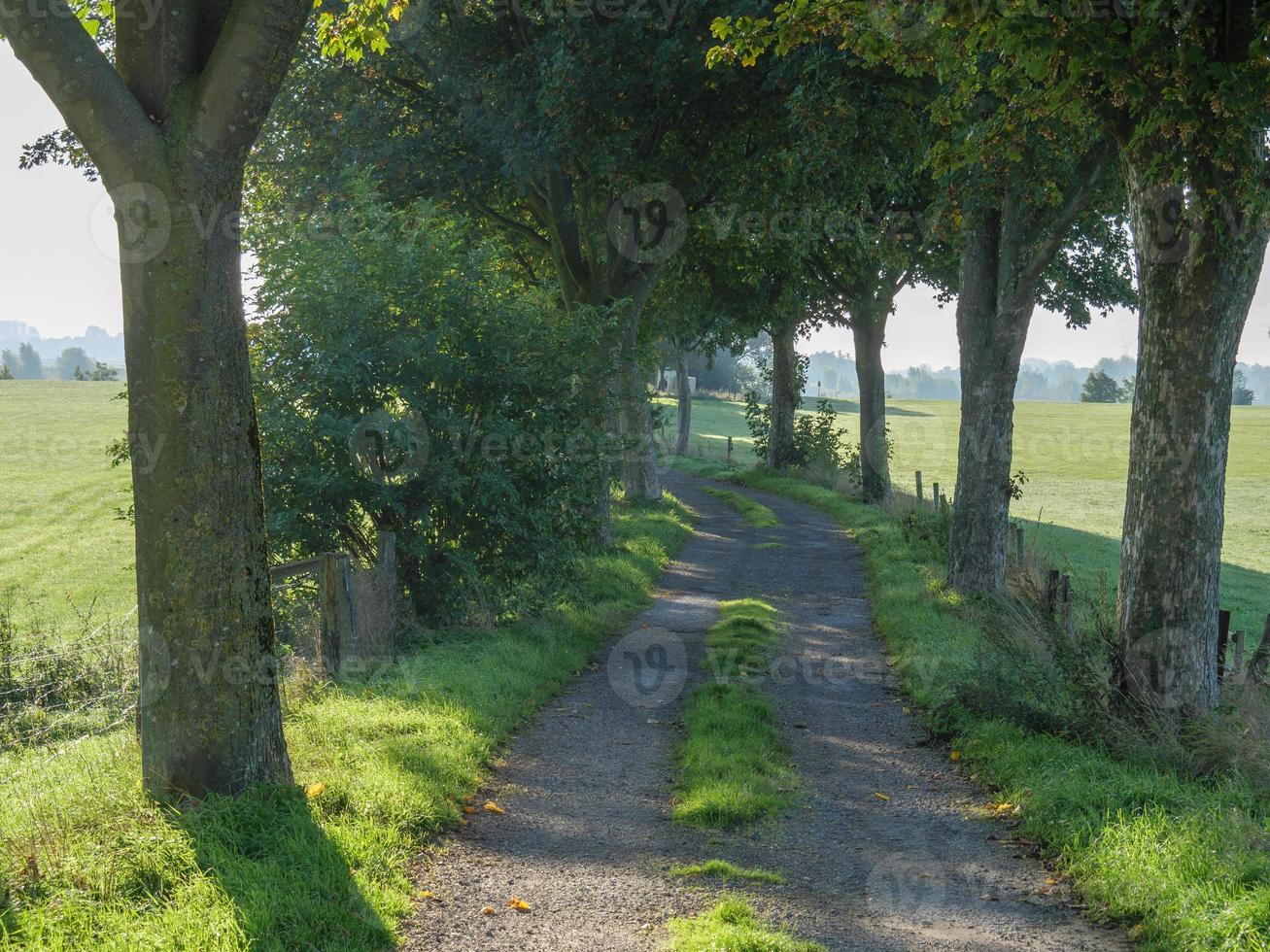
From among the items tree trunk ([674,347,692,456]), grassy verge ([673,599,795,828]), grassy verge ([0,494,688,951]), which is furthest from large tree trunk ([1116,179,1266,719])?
tree trunk ([674,347,692,456])

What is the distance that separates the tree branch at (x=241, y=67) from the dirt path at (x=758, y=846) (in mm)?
4364

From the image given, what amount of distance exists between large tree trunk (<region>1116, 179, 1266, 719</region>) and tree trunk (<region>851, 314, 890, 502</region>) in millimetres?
22085

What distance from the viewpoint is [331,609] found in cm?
971

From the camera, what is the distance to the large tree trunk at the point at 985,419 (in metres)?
15.4

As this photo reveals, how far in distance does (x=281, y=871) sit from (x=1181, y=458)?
6.84 m

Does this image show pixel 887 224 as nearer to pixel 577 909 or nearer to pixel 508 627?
Result: pixel 508 627

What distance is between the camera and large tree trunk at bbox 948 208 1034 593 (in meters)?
15.4

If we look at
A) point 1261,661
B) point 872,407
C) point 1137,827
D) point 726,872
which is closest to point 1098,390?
point 872,407

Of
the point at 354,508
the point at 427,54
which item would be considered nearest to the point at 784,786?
the point at 354,508

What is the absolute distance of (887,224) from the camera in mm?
21812

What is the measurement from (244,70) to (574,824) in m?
4.96

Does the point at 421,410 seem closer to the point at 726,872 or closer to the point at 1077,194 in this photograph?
the point at 726,872

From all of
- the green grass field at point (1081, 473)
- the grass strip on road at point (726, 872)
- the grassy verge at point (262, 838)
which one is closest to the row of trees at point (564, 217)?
the grassy verge at point (262, 838)

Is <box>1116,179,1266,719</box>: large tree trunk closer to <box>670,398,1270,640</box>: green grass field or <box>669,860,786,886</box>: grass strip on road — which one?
<box>669,860,786,886</box>: grass strip on road
